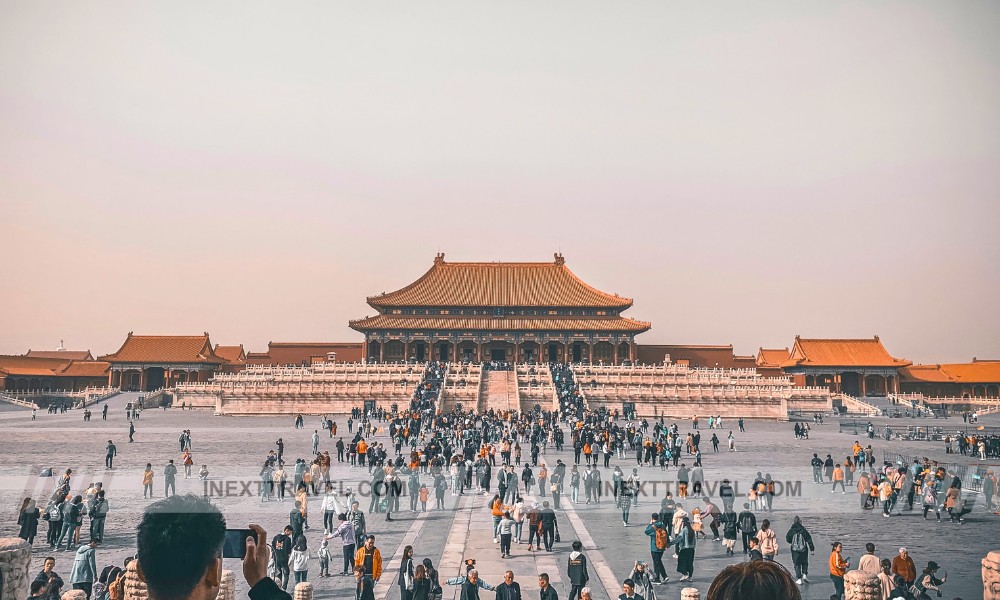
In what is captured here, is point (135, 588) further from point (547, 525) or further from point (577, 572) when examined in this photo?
point (547, 525)

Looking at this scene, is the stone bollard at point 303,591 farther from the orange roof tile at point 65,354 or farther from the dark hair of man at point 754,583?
the orange roof tile at point 65,354

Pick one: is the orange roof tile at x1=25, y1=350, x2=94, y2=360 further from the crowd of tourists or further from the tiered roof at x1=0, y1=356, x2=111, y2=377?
the crowd of tourists

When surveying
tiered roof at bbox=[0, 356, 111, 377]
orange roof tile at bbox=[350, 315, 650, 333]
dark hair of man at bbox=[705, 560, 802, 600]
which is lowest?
dark hair of man at bbox=[705, 560, 802, 600]

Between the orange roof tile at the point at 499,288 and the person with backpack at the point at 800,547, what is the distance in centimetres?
5980

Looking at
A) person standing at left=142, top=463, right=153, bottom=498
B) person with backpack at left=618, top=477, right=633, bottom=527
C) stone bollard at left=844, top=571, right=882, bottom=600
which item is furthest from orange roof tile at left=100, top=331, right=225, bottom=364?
stone bollard at left=844, top=571, right=882, bottom=600

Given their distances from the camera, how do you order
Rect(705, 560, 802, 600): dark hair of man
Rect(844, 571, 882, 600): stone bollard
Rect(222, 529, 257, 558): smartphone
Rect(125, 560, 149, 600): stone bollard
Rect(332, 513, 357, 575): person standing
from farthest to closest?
Rect(332, 513, 357, 575): person standing
Rect(844, 571, 882, 600): stone bollard
Rect(125, 560, 149, 600): stone bollard
Rect(222, 529, 257, 558): smartphone
Rect(705, 560, 802, 600): dark hair of man

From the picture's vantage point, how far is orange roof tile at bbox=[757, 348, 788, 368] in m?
74.3

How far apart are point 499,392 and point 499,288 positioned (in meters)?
28.7

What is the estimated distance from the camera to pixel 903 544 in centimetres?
1544

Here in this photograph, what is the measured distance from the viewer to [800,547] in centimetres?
1280

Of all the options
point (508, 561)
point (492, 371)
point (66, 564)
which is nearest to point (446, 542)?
point (508, 561)

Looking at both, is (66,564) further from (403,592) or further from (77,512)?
(403,592)

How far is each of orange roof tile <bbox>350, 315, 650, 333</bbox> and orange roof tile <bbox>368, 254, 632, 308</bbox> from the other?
1424 mm

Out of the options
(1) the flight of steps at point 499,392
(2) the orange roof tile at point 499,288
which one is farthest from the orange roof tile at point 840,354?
(1) the flight of steps at point 499,392
